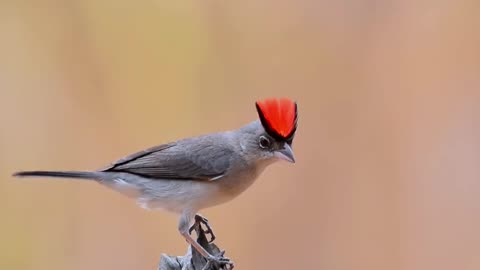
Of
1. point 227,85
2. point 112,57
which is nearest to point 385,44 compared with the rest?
point 227,85

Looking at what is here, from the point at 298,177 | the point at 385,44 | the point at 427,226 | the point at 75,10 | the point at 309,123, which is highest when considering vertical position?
the point at 75,10

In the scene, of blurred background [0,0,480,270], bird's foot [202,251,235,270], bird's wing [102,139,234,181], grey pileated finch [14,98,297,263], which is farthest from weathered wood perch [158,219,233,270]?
blurred background [0,0,480,270]

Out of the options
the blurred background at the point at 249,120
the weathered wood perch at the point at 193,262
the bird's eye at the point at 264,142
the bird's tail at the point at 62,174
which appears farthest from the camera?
the blurred background at the point at 249,120

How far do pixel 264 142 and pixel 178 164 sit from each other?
1.17 ft

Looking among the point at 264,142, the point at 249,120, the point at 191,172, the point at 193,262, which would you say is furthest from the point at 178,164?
the point at 249,120

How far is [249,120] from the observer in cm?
452

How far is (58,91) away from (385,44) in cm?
180

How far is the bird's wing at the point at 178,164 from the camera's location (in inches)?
129

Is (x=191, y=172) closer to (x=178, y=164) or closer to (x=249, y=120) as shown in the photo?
(x=178, y=164)

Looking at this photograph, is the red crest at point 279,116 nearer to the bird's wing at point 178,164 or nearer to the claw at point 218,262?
the bird's wing at point 178,164

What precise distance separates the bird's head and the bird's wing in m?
0.11

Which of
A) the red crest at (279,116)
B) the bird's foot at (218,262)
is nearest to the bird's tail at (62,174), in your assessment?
the bird's foot at (218,262)

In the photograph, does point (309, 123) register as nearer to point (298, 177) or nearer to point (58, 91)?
point (298, 177)

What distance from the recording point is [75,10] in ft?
14.9
